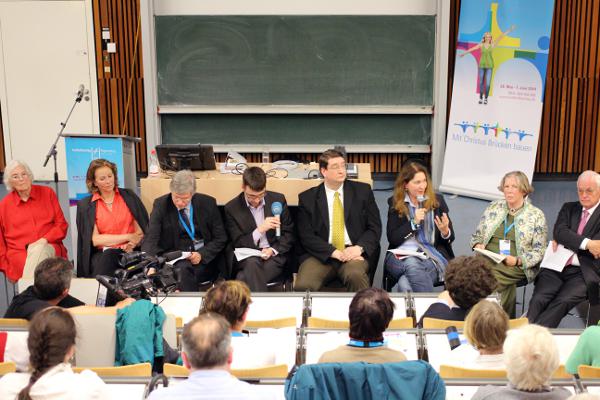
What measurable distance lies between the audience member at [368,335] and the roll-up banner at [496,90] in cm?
635

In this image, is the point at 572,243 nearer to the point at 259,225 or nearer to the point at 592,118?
the point at 259,225

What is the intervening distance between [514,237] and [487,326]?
97.8 inches

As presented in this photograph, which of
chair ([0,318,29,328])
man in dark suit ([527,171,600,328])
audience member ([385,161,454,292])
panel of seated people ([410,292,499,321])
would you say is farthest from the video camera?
man in dark suit ([527,171,600,328])

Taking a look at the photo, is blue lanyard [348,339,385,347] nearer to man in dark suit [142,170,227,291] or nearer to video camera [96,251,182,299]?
video camera [96,251,182,299]

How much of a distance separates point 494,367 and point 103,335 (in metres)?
1.89

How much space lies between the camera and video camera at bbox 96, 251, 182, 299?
13.3 ft

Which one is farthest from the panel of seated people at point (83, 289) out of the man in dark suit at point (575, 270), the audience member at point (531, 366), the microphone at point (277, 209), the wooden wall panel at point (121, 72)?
the wooden wall panel at point (121, 72)

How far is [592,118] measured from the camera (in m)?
9.98

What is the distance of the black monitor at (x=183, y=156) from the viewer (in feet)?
21.2

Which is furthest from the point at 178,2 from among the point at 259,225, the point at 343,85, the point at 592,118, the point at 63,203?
the point at 592,118

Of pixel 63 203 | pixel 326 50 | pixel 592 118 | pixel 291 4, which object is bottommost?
pixel 63 203

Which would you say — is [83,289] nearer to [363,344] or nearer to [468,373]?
[363,344]

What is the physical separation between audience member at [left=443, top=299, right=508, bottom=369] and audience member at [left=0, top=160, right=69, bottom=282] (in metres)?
3.78

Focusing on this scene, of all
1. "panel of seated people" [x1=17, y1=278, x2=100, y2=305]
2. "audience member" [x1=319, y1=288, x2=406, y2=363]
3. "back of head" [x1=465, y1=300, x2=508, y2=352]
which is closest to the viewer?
"audience member" [x1=319, y1=288, x2=406, y2=363]
